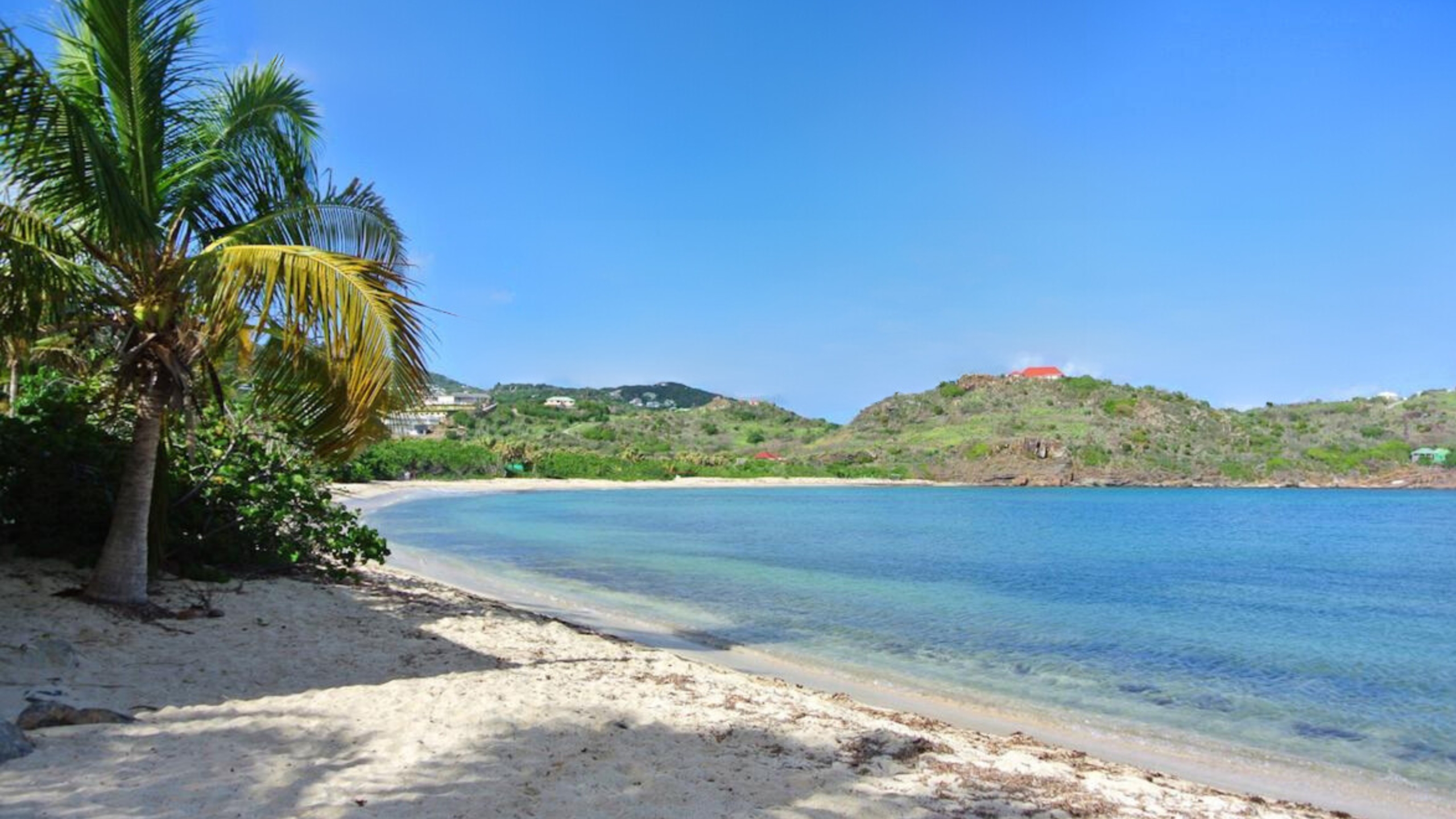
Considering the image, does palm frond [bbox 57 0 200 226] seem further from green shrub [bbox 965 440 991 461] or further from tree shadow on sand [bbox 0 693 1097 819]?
green shrub [bbox 965 440 991 461]

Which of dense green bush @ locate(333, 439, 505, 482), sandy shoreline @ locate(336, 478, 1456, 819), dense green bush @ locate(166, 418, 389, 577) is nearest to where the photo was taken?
sandy shoreline @ locate(336, 478, 1456, 819)

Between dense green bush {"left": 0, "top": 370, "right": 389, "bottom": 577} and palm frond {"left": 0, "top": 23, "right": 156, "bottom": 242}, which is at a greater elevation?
palm frond {"left": 0, "top": 23, "right": 156, "bottom": 242}

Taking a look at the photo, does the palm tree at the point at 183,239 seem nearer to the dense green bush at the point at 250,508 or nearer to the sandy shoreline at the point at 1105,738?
the dense green bush at the point at 250,508

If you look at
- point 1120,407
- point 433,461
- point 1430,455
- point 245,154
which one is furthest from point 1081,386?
point 245,154

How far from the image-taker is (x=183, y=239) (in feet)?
23.6

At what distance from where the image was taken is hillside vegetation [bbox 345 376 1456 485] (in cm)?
7950

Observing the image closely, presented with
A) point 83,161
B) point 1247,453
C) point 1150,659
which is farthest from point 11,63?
point 1247,453

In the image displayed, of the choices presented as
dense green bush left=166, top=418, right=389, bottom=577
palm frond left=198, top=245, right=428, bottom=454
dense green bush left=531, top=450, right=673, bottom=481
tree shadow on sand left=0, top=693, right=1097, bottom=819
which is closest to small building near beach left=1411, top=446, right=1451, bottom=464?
dense green bush left=531, top=450, right=673, bottom=481

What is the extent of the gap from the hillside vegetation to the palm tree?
60.1 m

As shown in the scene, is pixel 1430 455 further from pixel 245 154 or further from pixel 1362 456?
pixel 245 154

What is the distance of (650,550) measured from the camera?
77.4 ft

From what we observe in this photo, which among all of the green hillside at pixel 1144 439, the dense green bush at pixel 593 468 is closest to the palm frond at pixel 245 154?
the dense green bush at pixel 593 468

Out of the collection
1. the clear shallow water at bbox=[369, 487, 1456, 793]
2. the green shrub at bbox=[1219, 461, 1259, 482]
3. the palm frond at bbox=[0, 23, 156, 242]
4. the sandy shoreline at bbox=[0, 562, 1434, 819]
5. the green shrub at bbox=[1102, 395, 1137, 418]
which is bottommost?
the clear shallow water at bbox=[369, 487, 1456, 793]

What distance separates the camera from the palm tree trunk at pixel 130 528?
22.2ft
